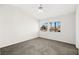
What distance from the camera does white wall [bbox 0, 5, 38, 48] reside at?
238 centimetres

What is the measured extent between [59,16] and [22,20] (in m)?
2.08

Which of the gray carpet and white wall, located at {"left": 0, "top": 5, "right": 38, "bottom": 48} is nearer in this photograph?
the gray carpet

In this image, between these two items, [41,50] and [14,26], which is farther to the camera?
[14,26]

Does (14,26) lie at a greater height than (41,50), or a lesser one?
greater

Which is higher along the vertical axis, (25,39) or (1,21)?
(1,21)

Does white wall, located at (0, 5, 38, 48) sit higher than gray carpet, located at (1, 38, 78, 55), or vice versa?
white wall, located at (0, 5, 38, 48)

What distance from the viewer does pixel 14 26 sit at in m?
2.88

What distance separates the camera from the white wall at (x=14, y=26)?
2377 millimetres

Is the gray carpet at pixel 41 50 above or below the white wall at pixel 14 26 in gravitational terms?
below
